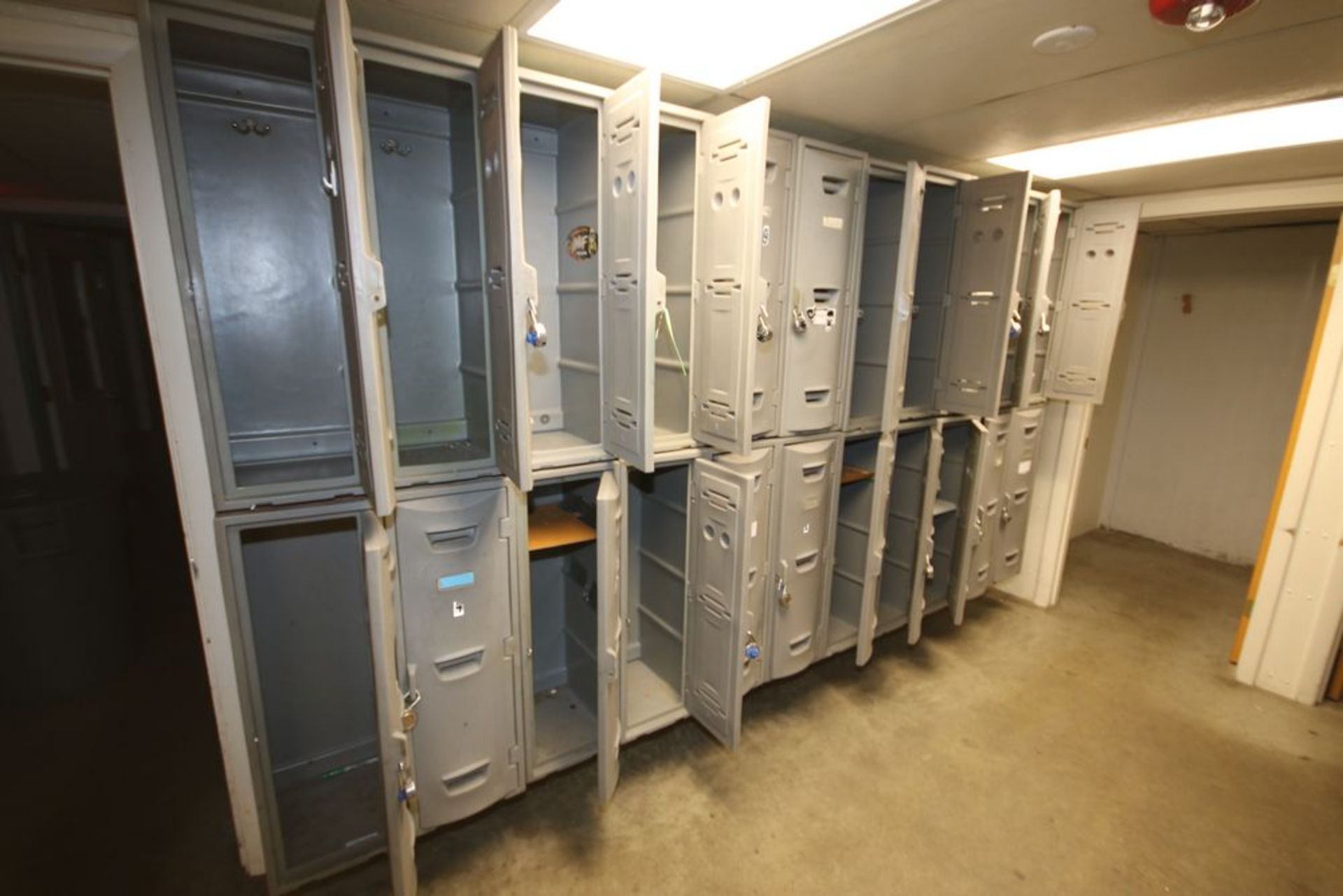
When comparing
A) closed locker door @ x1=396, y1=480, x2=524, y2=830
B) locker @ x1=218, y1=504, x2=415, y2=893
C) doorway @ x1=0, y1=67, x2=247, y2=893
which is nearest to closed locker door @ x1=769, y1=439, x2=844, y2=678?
closed locker door @ x1=396, y1=480, x2=524, y2=830

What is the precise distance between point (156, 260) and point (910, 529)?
3.08m

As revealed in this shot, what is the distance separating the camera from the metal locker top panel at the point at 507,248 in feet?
4.27

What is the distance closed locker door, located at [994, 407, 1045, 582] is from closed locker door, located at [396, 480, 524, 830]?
9.05 feet

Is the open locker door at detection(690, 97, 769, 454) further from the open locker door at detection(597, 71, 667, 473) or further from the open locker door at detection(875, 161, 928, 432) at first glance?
the open locker door at detection(875, 161, 928, 432)

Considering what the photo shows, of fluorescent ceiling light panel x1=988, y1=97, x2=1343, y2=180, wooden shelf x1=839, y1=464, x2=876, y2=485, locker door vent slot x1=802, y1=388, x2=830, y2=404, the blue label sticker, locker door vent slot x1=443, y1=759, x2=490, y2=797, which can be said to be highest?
fluorescent ceiling light panel x1=988, y1=97, x2=1343, y2=180

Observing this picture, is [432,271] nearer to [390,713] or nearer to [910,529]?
[390,713]

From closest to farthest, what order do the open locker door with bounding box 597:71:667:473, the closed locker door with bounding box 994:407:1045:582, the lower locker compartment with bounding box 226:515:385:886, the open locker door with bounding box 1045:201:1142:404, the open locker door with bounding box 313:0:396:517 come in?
the open locker door with bounding box 313:0:396:517, the open locker door with bounding box 597:71:667:473, the lower locker compartment with bounding box 226:515:385:886, the open locker door with bounding box 1045:201:1142:404, the closed locker door with bounding box 994:407:1045:582

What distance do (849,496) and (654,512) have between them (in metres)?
1.06

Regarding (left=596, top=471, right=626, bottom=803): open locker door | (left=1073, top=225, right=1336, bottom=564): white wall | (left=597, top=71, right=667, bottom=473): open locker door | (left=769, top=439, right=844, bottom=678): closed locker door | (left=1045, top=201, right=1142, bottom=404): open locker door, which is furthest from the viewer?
(left=1073, top=225, right=1336, bottom=564): white wall

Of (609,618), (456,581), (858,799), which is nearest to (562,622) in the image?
(609,618)

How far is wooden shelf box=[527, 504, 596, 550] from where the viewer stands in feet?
6.47

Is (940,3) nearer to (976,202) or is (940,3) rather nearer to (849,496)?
(976,202)

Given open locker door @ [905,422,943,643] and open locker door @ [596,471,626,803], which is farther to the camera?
open locker door @ [905,422,943,643]

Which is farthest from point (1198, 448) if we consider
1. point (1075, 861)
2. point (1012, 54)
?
point (1012, 54)
